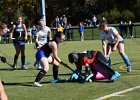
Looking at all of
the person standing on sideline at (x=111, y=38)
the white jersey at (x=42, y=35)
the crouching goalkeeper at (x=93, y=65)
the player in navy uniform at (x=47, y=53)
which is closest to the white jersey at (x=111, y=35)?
the person standing on sideline at (x=111, y=38)

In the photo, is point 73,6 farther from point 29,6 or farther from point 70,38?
point 70,38

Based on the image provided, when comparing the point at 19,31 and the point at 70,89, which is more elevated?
the point at 19,31

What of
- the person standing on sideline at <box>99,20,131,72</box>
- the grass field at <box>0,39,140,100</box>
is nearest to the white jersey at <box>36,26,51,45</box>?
the grass field at <box>0,39,140,100</box>

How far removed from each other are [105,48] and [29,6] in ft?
167

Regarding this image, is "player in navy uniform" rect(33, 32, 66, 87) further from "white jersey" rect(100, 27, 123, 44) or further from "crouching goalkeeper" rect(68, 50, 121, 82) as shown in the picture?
"white jersey" rect(100, 27, 123, 44)

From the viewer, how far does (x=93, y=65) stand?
13773mm

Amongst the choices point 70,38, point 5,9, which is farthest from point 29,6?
point 70,38

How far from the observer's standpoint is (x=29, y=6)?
67125 mm

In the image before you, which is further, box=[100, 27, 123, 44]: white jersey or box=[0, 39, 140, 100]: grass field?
box=[100, 27, 123, 44]: white jersey

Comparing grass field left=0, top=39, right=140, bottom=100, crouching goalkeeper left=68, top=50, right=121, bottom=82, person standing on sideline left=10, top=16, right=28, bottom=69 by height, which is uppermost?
person standing on sideline left=10, top=16, right=28, bottom=69

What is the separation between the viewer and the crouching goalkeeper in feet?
44.5

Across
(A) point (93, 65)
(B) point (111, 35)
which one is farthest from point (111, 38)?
(A) point (93, 65)

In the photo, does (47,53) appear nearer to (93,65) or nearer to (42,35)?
(93,65)

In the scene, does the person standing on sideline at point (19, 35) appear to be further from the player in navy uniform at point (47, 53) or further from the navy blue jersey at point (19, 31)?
the player in navy uniform at point (47, 53)
